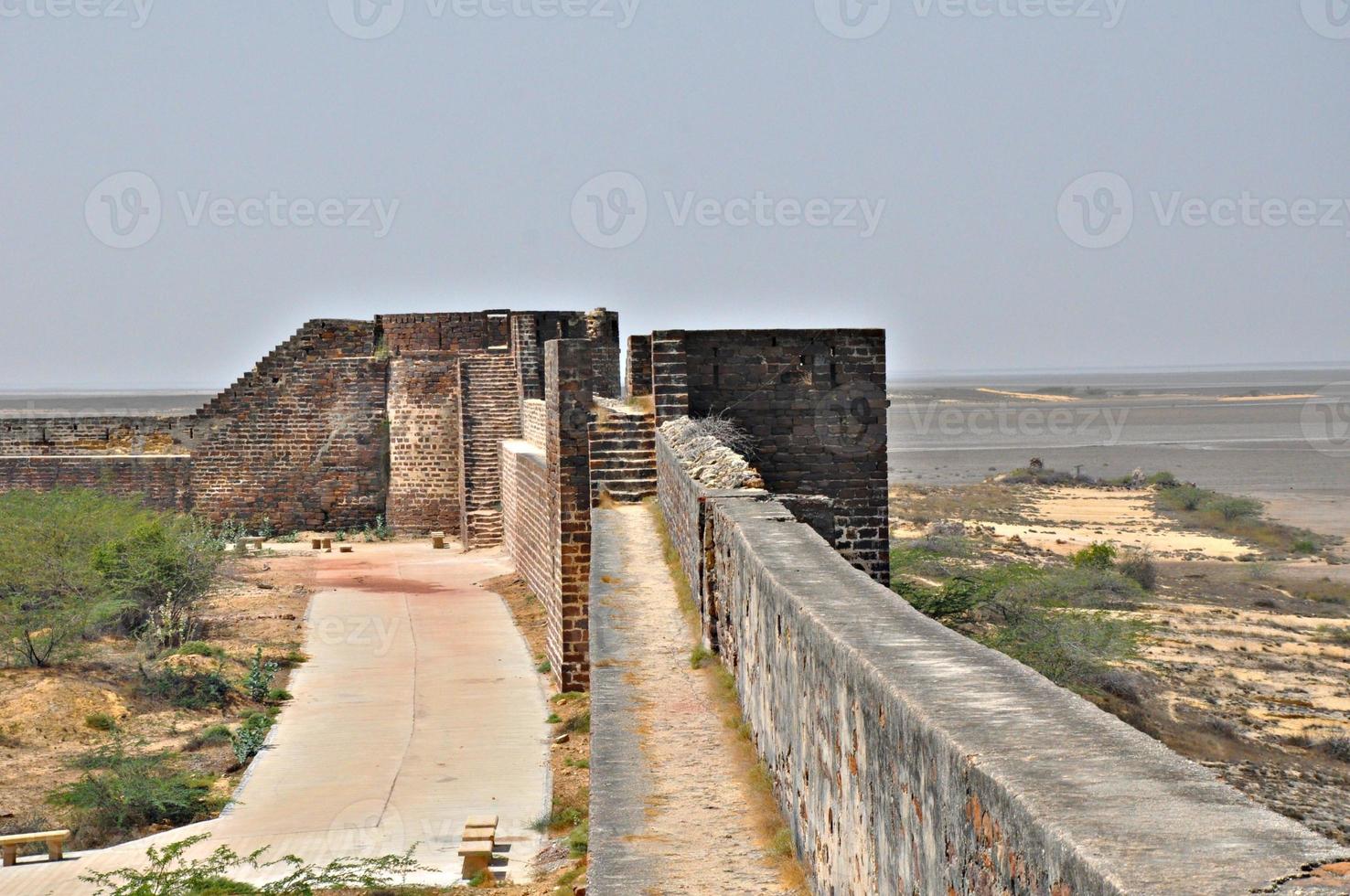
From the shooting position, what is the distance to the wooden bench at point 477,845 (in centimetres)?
980

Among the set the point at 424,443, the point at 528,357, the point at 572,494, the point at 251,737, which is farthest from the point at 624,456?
the point at 424,443

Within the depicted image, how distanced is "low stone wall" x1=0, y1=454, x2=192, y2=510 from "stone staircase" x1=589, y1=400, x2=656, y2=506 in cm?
1808

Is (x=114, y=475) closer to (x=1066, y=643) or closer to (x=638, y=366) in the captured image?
(x=638, y=366)

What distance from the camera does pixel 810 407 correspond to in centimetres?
1241

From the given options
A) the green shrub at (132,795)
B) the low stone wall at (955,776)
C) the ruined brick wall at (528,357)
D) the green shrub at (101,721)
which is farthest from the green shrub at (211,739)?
the ruined brick wall at (528,357)

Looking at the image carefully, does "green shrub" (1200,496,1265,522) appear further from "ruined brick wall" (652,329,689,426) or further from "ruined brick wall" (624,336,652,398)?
"ruined brick wall" (652,329,689,426)

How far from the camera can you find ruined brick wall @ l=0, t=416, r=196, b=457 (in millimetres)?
29094

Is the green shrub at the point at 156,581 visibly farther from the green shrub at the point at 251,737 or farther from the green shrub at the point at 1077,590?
the green shrub at the point at 1077,590

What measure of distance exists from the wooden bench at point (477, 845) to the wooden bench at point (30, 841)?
9.70ft

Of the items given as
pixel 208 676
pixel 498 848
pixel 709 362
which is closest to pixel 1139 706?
pixel 709 362

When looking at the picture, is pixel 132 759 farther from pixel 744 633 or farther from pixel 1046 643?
pixel 1046 643

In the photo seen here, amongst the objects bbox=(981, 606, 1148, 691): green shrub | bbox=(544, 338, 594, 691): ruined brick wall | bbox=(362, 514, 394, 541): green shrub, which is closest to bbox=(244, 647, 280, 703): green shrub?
bbox=(544, 338, 594, 691): ruined brick wall

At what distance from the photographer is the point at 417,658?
57.5ft

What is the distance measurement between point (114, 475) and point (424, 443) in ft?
19.9
